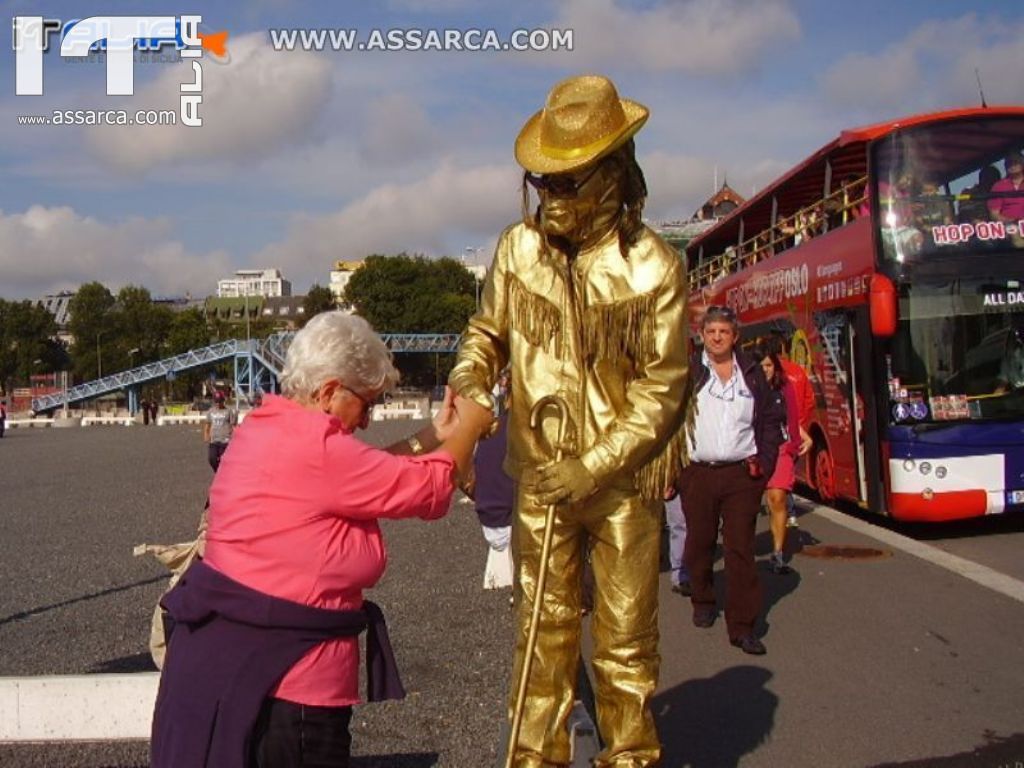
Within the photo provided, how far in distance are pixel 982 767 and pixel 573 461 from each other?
2443mm

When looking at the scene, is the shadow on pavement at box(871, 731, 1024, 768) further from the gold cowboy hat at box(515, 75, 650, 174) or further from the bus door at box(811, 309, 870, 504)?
the bus door at box(811, 309, 870, 504)

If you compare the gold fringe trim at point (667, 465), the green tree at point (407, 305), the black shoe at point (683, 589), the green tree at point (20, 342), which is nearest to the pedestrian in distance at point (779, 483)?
the black shoe at point (683, 589)

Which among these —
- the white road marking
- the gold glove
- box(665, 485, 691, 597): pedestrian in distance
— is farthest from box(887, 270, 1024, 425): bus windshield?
the gold glove

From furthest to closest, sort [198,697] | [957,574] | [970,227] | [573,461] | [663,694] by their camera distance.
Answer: [970,227]
[957,574]
[663,694]
[573,461]
[198,697]

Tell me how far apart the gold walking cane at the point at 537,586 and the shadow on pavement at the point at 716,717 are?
1291 mm

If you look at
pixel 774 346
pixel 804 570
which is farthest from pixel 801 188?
pixel 804 570

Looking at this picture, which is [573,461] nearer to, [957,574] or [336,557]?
[336,557]

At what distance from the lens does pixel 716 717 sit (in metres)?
4.89

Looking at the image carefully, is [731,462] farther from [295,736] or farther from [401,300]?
[401,300]

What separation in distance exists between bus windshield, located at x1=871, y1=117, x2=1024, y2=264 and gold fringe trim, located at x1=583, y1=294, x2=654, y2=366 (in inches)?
295

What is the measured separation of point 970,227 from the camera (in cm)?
991

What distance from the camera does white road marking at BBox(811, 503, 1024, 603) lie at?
7.39 meters

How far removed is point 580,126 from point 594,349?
2.25 ft

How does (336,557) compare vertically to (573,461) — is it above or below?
below
